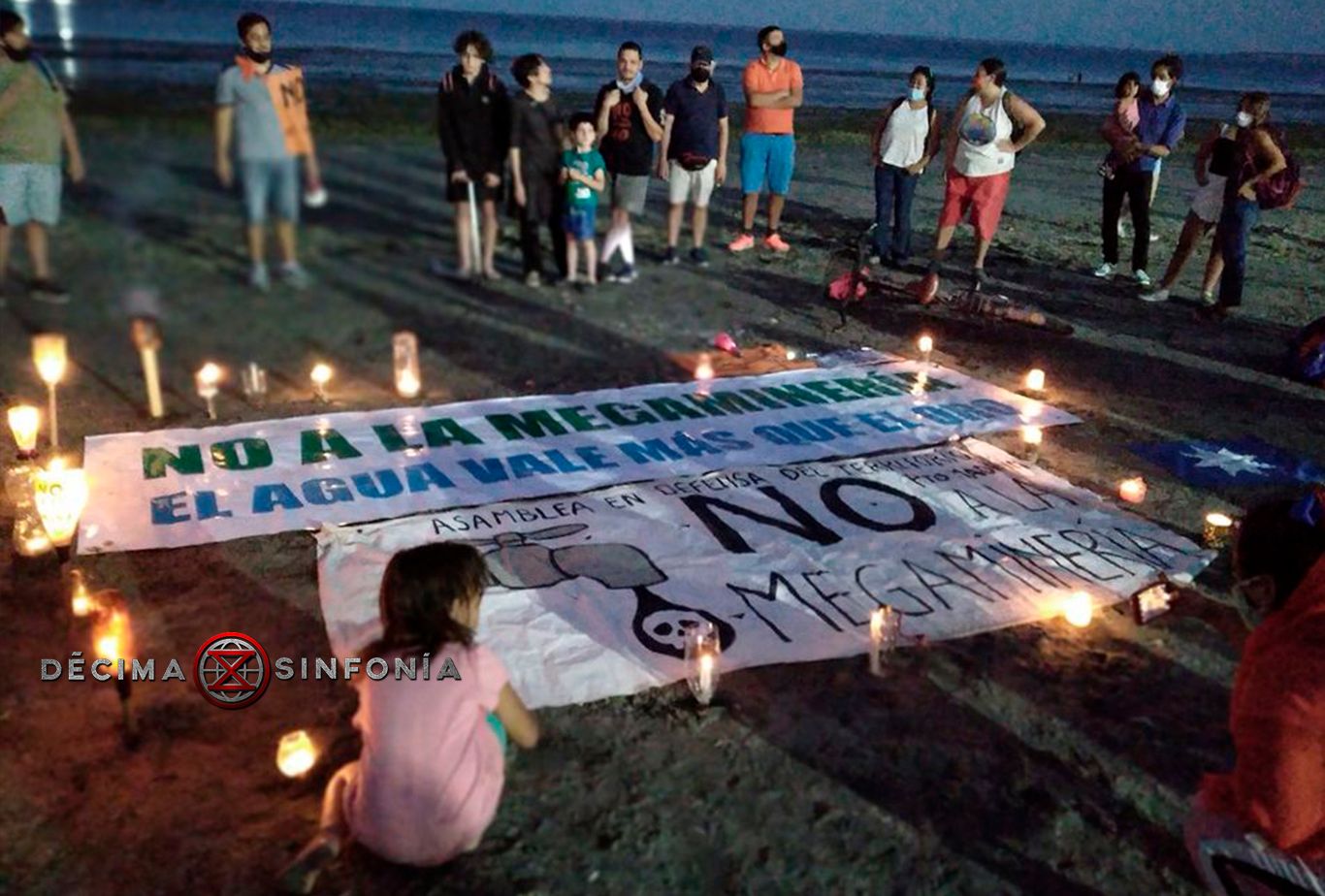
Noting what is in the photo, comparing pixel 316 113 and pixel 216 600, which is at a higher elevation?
pixel 316 113

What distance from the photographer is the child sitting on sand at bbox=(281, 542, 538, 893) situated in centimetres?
266

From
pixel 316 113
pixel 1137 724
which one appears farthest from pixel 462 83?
pixel 1137 724

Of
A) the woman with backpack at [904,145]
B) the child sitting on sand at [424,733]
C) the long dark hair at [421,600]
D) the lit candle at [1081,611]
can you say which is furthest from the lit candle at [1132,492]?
the woman with backpack at [904,145]

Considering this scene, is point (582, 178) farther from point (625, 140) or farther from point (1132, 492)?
point (1132, 492)

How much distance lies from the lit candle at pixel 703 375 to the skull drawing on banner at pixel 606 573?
243 cm

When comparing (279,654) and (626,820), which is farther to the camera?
(279,654)

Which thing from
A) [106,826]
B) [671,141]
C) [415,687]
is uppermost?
[671,141]

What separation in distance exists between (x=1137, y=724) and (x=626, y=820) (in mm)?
2049

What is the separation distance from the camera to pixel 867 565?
4699 mm

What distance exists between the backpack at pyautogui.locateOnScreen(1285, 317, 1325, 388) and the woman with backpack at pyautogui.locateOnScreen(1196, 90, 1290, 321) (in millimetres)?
1404

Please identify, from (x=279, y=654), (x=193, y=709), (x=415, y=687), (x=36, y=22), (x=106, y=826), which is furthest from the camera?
(x=279, y=654)

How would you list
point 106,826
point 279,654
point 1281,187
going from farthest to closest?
1. point 1281,187
2. point 279,654
3. point 106,826

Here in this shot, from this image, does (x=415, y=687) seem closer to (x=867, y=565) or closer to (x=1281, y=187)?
(x=867, y=565)

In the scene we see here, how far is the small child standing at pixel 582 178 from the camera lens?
8422 mm
